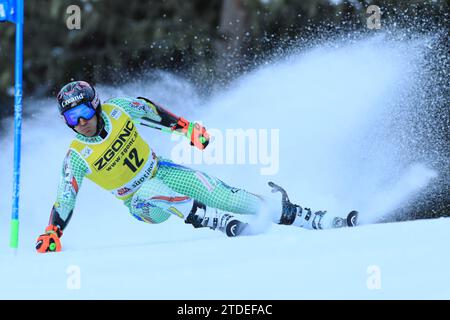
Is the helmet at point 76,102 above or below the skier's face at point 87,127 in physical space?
above

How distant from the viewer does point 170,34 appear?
305 inches

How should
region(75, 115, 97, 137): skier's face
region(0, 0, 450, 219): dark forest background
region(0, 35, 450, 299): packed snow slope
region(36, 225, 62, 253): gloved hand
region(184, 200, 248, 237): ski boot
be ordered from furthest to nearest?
region(0, 0, 450, 219): dark forest background, region(184, 200, 248, 237): ski boot, region(75, 115, 97, 137): skier's face, region(36, 225, 62, 253): gloved hand, region(0, 35, 450, 299): packed snow slope

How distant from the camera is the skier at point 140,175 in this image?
375 cm

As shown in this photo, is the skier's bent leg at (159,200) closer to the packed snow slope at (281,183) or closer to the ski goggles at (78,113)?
the packed snow slope at (281,183)

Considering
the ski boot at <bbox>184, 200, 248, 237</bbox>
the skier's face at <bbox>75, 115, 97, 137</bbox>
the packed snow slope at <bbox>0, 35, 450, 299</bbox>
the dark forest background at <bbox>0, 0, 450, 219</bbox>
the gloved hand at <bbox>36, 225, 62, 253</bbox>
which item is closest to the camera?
the packed snow slope at <bbox>0, 35, 450, 299</bbox>

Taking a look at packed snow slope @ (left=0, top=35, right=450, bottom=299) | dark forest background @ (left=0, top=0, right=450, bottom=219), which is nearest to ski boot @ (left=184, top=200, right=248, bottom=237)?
packed snow slope @ (left=0, top=35, right=450, bottom=299)

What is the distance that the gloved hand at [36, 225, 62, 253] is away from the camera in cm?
362

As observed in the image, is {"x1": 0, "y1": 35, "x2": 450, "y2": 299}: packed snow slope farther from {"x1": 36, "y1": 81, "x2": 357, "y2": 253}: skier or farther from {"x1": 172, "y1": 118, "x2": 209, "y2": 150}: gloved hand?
{"x1": 172, "y1": 118, "x2": 209, "y2": 150}: gloved hand

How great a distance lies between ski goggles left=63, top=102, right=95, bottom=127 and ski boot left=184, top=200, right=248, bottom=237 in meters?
0.55

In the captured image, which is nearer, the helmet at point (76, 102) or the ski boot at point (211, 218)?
the helmet at point (76, 102)

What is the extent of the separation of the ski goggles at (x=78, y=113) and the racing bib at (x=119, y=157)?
0.32 ft

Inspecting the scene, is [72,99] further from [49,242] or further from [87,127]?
[49,242]

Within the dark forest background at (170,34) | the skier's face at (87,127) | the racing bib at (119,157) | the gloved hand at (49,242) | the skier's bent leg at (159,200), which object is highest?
the dark forest background at (170,34)

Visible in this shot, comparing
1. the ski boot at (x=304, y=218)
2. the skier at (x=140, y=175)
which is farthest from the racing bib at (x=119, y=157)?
the ski boot at (x=304, y=218)
